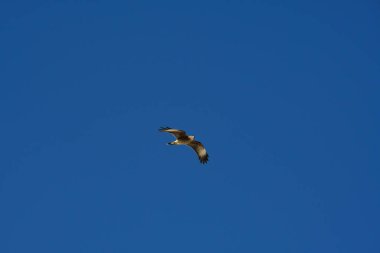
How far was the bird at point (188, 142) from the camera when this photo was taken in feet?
102

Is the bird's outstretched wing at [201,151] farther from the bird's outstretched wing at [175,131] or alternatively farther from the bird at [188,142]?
the bird's outstretched wing at [175,131]

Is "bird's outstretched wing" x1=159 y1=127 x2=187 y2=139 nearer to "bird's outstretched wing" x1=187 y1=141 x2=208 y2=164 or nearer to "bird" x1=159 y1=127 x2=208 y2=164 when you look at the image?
"bird" x1=159 y1=127 x2=208 y2=164

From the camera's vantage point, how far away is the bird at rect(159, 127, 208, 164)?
31.0m

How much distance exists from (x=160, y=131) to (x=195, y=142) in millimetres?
2962

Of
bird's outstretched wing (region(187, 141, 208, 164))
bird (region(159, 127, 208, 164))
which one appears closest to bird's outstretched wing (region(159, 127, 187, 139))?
bird (region(159, 127, 208, 164))

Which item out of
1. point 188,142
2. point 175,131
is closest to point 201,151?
point 188,142

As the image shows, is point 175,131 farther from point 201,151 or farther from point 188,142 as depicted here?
point 201,151

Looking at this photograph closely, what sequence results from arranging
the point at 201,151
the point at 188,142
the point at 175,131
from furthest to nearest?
the point at 201,151 → the point at 188,142 → the point at 175,131

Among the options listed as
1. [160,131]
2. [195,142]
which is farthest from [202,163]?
[160,131]

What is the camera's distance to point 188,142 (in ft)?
107

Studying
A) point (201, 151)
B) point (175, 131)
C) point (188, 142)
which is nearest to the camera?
point (175, 131)

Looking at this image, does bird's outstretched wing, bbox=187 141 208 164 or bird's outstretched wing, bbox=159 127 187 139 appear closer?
bird's outstretched wing, bbox=159 127 187 139

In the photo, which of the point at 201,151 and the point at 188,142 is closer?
the point at 188,142

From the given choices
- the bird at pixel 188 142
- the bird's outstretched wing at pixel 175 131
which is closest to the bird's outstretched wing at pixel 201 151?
the bird at pixel 188 142
